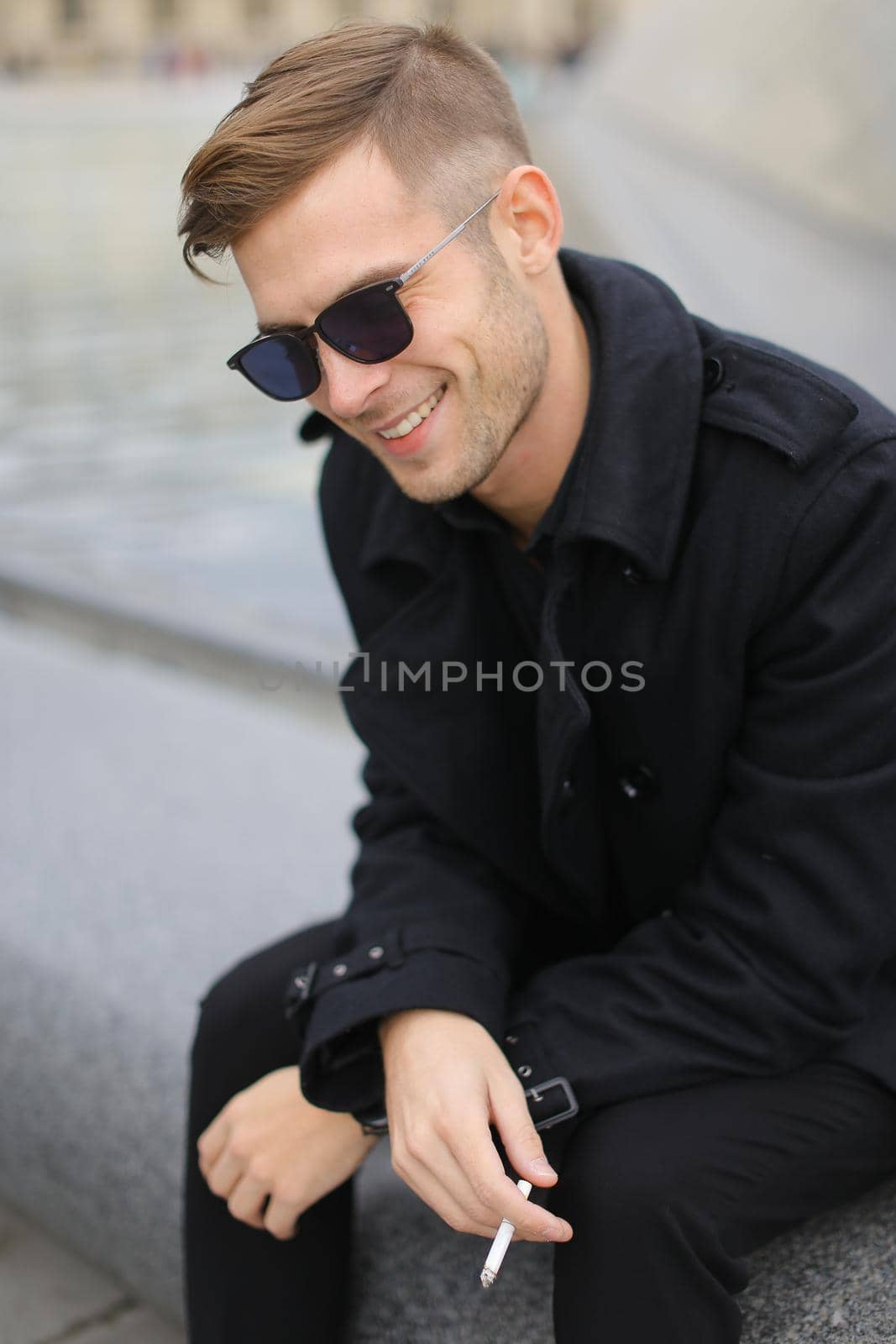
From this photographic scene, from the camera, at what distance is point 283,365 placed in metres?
1.75

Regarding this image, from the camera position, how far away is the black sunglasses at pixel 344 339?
5.47ft

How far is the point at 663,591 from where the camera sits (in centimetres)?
174

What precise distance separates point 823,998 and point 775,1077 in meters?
0.12

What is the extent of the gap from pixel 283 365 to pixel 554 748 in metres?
0.58

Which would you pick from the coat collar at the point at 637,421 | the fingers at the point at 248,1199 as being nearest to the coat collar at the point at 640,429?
the coat collar at the point at 637,421

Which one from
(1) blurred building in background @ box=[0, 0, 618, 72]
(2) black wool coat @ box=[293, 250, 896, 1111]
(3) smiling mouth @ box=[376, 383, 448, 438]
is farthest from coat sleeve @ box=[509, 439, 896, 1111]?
(1) blurred building in background @ box=[0, 0, 618, 72]

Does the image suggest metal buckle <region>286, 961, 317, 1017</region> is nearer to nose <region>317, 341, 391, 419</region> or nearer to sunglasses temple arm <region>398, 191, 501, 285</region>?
nose <region>317, 341, 391, 419</region>

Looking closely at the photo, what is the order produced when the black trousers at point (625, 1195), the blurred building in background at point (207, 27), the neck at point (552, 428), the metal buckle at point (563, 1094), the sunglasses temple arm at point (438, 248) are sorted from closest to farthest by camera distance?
the black trousers at point (625, 1195), the metal buckle at point (563, 1094), the sunglasses temple arm at point (438, 248), the neck at point (552, 428), the blurred building in background at point (207, 27)

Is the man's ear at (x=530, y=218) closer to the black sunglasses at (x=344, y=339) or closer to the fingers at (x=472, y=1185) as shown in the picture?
the black sunglasses at (x=344, y=339)

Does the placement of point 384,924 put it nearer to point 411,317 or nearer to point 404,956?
point 404,956

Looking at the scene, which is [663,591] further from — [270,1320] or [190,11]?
[190,11]

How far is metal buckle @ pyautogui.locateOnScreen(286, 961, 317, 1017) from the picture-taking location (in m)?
1.76

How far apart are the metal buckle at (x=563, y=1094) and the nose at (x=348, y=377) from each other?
0.84 m

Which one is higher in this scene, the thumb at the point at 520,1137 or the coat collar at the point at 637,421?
the coat collar at the point at 637,421
